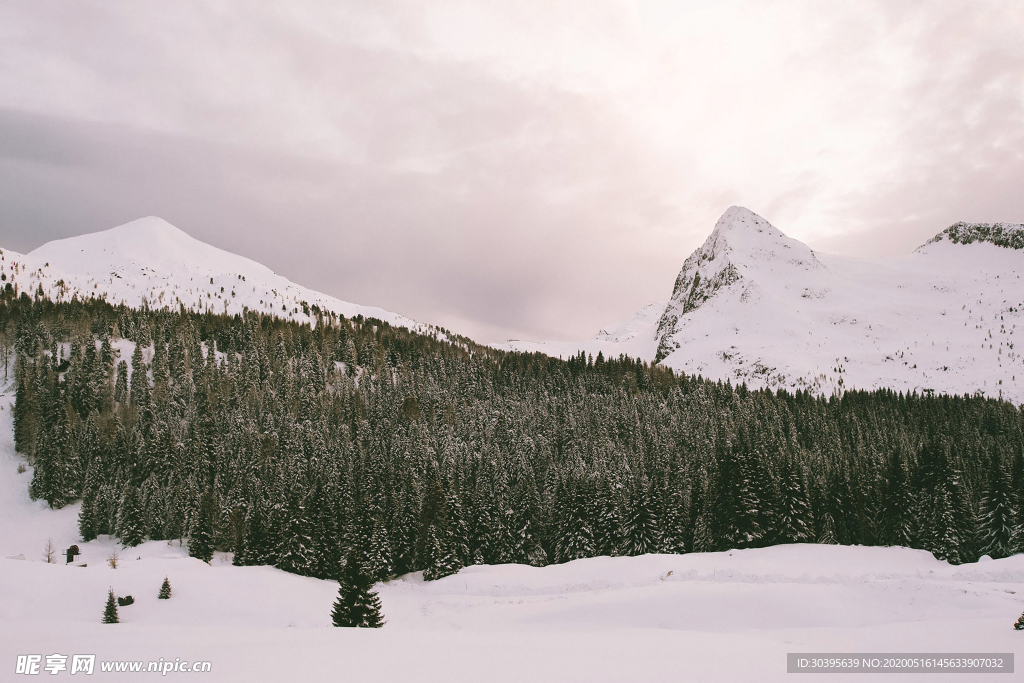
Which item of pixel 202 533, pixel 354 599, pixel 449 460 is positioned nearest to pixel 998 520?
pixel 449 460

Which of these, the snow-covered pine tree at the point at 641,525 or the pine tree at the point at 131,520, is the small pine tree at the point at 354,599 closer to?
the snow-covered pine tree at the point at 641,525

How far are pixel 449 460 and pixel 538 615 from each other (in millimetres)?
39600

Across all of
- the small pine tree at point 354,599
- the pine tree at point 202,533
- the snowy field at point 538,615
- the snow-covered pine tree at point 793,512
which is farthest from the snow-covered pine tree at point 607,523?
the pine tree at point 202,533

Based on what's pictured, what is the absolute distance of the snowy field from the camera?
49.6 feet

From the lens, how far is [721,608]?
42156 mm

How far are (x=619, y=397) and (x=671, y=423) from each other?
117 ft

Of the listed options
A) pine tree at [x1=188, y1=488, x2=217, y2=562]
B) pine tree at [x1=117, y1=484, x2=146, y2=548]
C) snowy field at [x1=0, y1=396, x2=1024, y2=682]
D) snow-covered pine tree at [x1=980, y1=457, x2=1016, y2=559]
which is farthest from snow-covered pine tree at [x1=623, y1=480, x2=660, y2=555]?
pine tree at [x1=117, y1=484, x2=146, y2=548]

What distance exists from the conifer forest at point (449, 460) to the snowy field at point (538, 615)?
16.1 feet

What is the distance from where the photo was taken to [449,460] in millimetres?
81812

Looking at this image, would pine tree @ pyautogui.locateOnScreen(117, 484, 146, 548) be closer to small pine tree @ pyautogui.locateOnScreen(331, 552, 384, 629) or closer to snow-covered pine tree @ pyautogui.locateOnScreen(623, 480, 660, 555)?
small pine tree @ pyautogui.locateOnScreen(331, 552, 384, 629)

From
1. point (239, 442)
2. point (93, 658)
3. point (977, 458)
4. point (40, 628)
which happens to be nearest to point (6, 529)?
point (239, 442)

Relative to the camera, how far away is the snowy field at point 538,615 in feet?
49.6

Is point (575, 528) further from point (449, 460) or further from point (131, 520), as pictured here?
point (131, 520)

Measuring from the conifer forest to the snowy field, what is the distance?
16.1 feet
